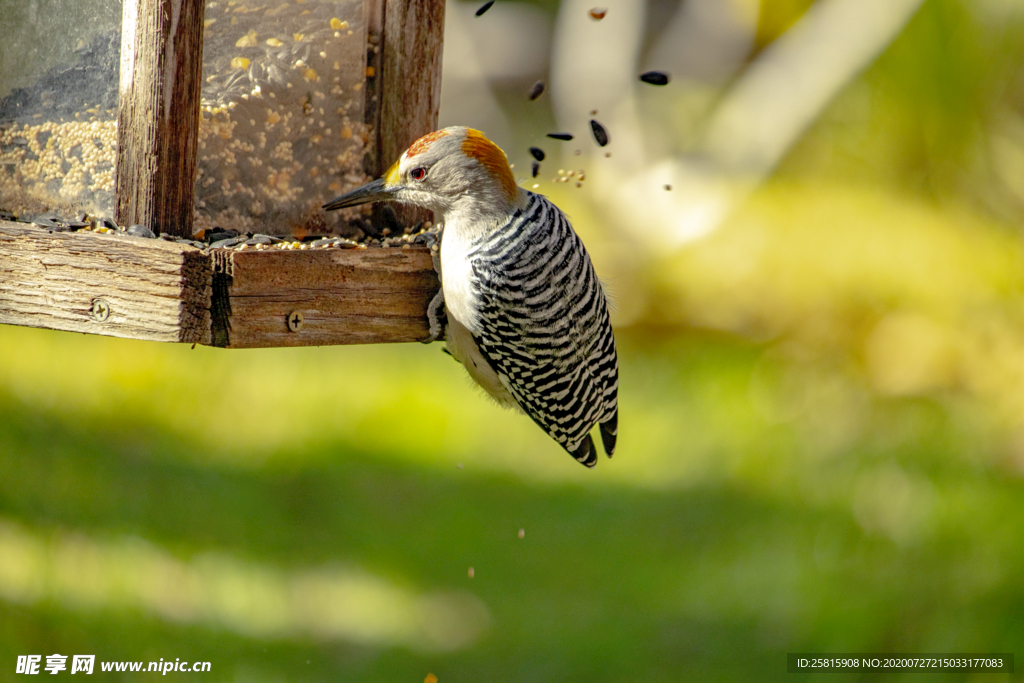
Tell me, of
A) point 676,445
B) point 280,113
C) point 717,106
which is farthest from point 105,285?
point 717,106

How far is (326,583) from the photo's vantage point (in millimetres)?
6473

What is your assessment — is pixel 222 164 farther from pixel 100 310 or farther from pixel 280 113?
pixel 100 310

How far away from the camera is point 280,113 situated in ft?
8.00

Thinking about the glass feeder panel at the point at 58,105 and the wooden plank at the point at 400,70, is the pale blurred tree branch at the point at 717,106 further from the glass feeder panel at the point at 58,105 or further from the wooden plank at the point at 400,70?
the glass feeder panel at the point at 58,105

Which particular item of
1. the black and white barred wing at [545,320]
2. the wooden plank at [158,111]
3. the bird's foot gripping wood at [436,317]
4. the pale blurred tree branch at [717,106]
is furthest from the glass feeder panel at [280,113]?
the pale blurred tree branch at [717,106]

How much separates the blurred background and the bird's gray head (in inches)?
173

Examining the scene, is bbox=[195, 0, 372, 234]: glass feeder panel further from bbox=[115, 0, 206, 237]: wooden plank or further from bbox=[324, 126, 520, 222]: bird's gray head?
bbox=[115, 0, 206, 237]: wooden plank

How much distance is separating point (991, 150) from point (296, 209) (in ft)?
20.5

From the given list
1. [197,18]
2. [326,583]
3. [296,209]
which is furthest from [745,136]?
[197,18]

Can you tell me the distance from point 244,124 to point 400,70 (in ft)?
1.66

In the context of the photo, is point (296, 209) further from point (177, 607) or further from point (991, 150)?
point (991, 150)

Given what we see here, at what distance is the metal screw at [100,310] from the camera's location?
1786 millimetres

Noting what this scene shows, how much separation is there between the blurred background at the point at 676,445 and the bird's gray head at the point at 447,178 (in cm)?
438

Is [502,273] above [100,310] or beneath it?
above
